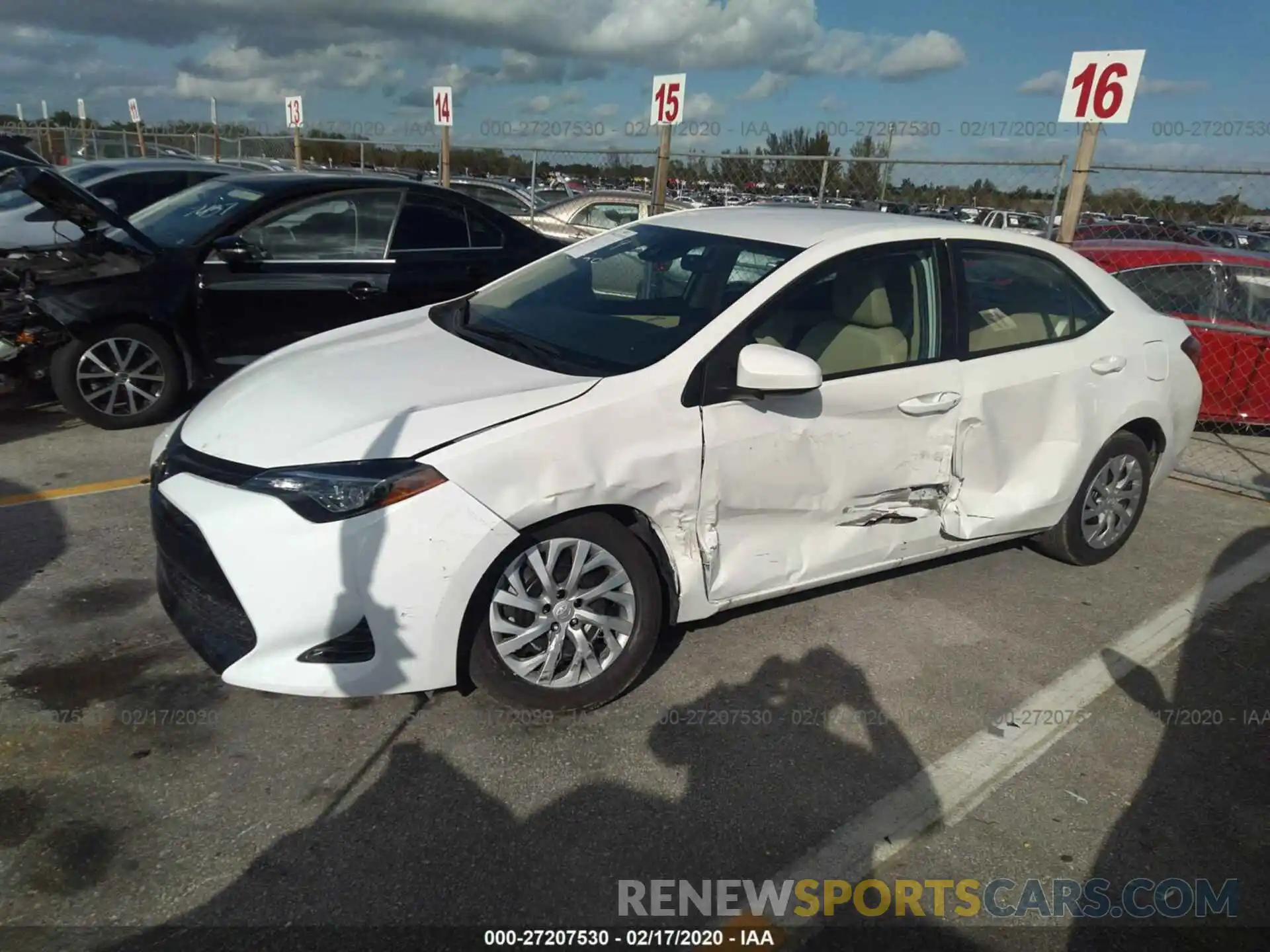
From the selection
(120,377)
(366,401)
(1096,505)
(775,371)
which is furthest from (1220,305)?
(120,377)

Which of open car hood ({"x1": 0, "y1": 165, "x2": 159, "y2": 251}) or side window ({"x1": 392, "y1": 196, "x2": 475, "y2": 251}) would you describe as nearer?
open car hood ({"x1": 0, "y1": 165, "x2": 159, "y2": 251})

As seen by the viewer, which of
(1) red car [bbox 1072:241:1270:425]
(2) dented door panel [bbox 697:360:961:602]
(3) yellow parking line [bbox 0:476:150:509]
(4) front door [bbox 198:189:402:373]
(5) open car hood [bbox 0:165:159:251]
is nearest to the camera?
(2) dented door panel [bbox 697:360:961:602]

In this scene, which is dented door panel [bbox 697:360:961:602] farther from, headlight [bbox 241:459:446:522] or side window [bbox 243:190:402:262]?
side window [bbox 243:190:402:262]

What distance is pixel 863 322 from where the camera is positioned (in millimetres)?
3789

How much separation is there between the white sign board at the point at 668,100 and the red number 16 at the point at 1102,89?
386 centimetres

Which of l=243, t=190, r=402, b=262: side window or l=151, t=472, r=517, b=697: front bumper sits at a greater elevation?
l=243, t=190, r=402, b=262: side window

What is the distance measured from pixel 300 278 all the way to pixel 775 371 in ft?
14.2

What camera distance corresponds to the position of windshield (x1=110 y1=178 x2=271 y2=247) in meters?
6.17

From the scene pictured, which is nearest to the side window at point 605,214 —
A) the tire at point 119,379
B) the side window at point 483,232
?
the side window at point 483,232

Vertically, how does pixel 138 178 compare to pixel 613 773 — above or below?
above

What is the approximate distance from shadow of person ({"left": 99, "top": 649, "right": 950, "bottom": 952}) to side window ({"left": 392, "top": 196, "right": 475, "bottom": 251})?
457 centimetres

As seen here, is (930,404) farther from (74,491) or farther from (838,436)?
(74,491)

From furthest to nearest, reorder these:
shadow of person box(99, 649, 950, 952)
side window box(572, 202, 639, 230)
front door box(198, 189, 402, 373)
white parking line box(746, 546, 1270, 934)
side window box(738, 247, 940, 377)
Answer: side window box(572, 202, 639, 230), front door box(198, 189, 402, 373), side window box(738, 247, 940, 377), white parking line box(746, 546, 1270, 934), shadow of person box(99, 649, 950, 952)

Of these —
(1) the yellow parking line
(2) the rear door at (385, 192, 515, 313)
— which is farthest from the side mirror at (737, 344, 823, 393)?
(2) the rear door at (385, 192, 515, 313)
